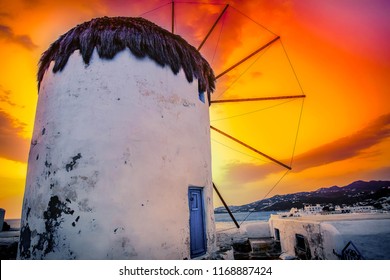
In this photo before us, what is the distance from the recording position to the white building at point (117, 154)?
10.9 ft

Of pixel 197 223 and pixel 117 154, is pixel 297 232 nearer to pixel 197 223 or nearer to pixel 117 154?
pixel 197 223

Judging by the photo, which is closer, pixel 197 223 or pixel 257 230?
pixel 197 223

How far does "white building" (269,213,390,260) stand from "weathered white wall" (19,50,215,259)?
303 cm

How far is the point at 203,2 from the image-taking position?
5.25 metres

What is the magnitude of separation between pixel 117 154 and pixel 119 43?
196 centimetres

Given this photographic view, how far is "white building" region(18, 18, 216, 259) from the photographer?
131 inches

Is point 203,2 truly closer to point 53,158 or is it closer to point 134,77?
point 134,77

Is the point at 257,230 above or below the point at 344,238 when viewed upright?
below

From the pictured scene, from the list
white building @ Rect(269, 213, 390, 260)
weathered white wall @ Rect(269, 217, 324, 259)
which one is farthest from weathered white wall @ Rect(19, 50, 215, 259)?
weathered white wall @ Rect(269, 217, 324, 259)

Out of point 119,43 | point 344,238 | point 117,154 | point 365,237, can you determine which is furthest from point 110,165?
point 344,238

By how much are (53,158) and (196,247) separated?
2838 mm

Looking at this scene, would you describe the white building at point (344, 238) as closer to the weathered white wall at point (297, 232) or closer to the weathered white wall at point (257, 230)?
the weathered white wall at point (297, 232)

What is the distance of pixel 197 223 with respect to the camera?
4367 mm
